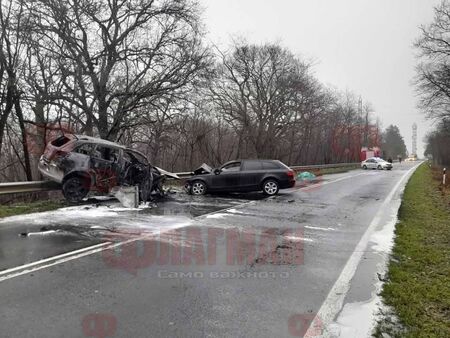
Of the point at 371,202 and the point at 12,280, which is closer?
the point at 12,280

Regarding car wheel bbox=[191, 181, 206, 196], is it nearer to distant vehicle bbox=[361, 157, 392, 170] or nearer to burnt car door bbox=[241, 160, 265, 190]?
burnt car door bbox=[241, 160, 265, 190]

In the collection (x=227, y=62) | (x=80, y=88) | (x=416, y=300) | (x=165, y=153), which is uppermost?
(x=227, y=62)

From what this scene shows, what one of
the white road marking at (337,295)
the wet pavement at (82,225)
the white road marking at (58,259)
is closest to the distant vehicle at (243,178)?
the wet pavement at (82,225)

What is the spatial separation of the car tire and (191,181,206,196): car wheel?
97.3 inches

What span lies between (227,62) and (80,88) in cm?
1958

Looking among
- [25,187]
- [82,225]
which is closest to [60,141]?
[25,187]

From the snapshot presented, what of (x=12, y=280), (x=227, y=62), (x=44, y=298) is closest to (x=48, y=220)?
(x=12, y=280)

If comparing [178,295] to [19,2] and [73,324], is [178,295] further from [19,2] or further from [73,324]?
[19,2]

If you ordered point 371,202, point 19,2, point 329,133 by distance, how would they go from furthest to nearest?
1. point 329,133
2. point 19,2
3. point 371,202

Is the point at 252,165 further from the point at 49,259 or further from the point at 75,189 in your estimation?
the point at 49,259

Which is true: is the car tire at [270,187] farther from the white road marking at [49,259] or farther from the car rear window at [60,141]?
the white road marking at [49,259]

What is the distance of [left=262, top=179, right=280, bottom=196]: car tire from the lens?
16.7 metres

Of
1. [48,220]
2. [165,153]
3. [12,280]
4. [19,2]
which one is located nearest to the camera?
[12,280]

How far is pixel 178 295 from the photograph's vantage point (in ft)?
16.0
